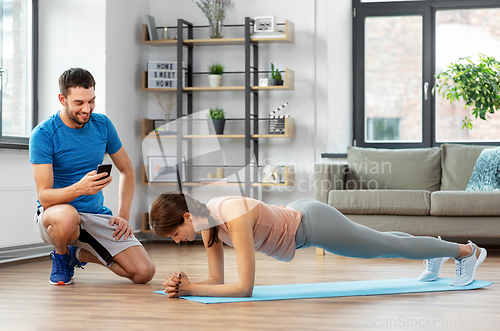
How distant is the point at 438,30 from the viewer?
485 cm

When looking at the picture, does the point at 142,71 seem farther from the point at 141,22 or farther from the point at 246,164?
the point at 246,164

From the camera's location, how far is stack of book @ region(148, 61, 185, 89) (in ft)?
15.8

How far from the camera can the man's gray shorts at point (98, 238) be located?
2.64 m

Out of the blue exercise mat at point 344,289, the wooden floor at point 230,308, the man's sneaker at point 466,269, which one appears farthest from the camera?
the man's sneaker at point 466,269

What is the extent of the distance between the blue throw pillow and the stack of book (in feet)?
8.11

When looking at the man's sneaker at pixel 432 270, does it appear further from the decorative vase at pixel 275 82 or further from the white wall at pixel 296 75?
the decorative vase at pixel 275 82

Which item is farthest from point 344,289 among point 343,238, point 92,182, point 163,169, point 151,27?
point 151,27

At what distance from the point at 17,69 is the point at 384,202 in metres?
2.77

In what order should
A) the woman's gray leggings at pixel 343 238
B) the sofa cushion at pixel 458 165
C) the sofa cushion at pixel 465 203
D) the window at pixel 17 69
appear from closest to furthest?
the woman's gray leggings at pixel 343 238 → the sofa cushion at pixel 465 203 → the window at pixel 17 69 → the sofa cushion at pixel 458 165

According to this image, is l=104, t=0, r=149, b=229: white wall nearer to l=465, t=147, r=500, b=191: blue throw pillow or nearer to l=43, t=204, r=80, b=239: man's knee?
l=43, t=204, r=80, b=239: man's knee

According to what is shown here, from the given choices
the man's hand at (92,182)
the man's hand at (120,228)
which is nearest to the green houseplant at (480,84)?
the man's hand at (120,228)

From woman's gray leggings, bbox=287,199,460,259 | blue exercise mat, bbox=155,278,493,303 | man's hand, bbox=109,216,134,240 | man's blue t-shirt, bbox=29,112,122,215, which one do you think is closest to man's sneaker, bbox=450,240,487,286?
blue exercise mat, bbox=155,278,493,303

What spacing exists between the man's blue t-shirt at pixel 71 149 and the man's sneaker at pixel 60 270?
0.24 m

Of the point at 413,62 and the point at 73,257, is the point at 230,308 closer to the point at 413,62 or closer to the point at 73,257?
the point at 73,257
